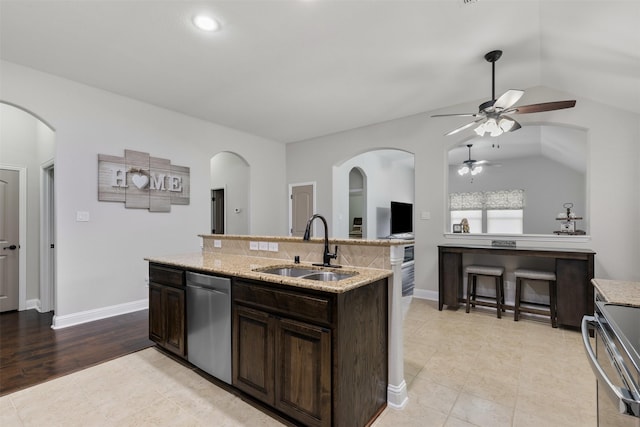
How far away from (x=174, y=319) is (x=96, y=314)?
194 cm

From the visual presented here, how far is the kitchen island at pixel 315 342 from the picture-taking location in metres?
1.58

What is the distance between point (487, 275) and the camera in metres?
3.81

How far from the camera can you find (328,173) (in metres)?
5.90

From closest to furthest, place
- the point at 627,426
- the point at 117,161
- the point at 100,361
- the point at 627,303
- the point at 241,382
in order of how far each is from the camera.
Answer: the point at 627,426
the point at 627,303
the point at 241,382
the point at 100,361
the point at 117,161

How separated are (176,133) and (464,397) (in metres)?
4.77

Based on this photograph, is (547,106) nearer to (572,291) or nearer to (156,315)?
(572,291)

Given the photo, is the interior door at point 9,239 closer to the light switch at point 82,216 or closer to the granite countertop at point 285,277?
the light switch at point 82,216

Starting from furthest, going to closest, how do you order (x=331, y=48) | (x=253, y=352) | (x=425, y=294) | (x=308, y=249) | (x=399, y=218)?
1. (x=399, y=218)
2. (x=425, y=294)
3. (x=331, y=48)
4. (x=308, y=249)
5. (x=253, y=352)

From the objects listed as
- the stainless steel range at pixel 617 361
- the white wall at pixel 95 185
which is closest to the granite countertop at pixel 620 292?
the stainless steel range at pixel 617 361

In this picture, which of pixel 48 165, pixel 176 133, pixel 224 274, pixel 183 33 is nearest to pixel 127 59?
pixel 183 33

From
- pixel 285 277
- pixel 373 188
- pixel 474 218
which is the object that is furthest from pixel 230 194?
pixel 474 218

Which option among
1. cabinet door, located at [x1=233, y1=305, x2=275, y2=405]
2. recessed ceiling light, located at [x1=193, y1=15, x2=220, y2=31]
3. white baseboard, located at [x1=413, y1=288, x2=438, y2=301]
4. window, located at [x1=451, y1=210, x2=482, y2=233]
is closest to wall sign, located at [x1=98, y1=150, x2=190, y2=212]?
recessed ceiling light, located at [x1=193, y1=15, x2=220, y2=31]

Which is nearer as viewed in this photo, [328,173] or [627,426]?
[627,426]

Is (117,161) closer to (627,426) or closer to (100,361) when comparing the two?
(100,361)
